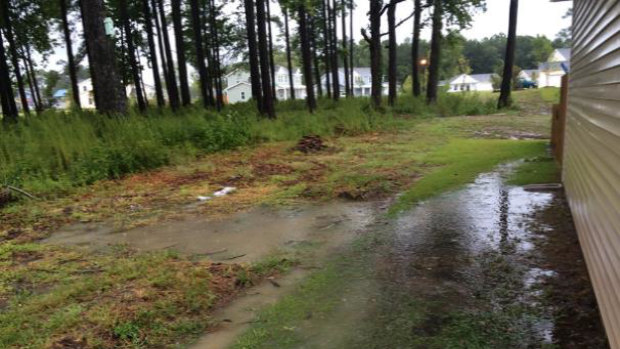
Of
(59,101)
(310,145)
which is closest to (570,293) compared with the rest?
(310,145)

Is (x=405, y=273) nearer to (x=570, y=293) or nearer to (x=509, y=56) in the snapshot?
(x=570, y=293)

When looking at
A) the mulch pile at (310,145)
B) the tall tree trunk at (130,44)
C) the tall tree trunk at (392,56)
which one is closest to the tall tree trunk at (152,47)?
the tall tree trunk at (130,44)

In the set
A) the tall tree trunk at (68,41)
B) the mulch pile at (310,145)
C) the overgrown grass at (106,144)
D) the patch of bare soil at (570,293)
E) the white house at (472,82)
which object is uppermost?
the tall tree trunk at (68,41)

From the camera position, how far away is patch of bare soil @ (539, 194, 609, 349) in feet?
10.4

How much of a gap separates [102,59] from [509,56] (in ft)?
55.8

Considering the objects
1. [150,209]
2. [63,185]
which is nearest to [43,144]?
[63,185]

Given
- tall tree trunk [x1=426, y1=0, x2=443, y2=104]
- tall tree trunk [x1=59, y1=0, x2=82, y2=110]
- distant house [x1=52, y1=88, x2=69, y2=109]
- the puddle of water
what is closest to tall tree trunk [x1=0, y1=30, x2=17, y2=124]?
tall tree trunk [x1=59, y1=0, x2=82, y2=110]

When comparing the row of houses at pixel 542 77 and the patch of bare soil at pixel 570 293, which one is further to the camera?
the row of houses at pixel 542 77

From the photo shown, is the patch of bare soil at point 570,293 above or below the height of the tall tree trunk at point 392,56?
below

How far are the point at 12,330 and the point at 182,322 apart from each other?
1.18m

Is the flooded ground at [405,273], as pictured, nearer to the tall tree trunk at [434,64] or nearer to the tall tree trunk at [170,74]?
the tall tree trunk at [170,74]

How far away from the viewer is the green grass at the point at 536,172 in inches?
305

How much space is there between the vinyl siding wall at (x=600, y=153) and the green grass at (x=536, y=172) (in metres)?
1.90

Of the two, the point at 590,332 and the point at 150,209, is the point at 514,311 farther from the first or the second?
the point at 150,209
